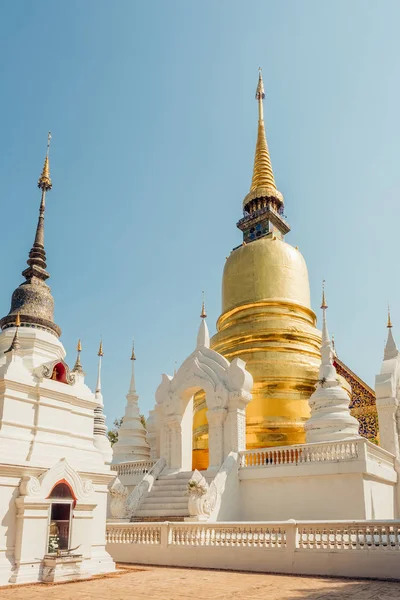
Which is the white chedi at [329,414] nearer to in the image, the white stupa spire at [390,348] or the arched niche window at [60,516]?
the white stupa spire at [390,348]

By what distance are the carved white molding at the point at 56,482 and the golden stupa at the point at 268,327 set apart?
28.8ft

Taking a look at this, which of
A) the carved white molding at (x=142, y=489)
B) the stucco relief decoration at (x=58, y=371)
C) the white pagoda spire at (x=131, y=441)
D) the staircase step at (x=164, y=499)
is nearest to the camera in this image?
the stucco relief decoration at (x=58, y=371)

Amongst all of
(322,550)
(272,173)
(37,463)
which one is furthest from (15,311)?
(272,173)

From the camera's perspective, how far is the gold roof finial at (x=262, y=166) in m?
27.4

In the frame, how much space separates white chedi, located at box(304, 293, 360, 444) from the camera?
50.9 feet

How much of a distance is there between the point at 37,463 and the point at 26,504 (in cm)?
69

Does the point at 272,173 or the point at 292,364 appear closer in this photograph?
the point at 292,364

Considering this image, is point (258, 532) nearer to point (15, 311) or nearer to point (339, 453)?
point (339, 453)

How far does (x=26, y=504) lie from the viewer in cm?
884

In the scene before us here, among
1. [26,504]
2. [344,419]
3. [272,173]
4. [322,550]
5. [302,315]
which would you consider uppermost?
[272,173]

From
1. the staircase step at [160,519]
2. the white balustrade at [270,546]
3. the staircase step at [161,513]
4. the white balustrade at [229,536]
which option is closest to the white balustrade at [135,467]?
the staircase step at [161,513]

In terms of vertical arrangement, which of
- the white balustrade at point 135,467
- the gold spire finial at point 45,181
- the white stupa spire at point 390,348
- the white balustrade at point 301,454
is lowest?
the white balustrade at point 135,467

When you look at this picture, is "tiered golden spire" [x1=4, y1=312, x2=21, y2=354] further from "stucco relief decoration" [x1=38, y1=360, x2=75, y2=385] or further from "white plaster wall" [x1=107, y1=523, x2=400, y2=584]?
"white plaster wall" [x1=107, y1=523, x2=400, y2=584]

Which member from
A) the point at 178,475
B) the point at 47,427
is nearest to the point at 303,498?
the point at 178,475
